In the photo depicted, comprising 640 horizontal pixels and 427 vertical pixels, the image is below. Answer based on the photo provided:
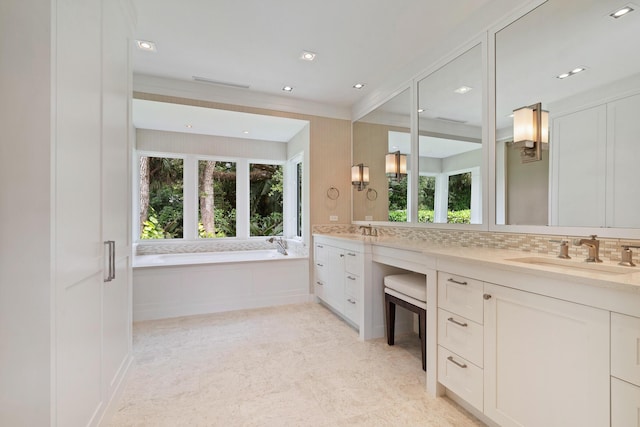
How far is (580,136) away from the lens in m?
1.65

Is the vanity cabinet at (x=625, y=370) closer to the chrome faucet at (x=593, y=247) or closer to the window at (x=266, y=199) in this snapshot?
the chrome faucet at (x=593, y=247)

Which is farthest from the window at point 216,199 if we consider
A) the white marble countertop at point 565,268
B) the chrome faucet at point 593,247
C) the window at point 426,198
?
the chrome faucet at point 593,247

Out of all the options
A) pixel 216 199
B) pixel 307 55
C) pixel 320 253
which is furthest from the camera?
pixel 216 199

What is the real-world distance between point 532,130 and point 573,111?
21 cm

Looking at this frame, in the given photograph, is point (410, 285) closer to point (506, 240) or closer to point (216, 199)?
point (506, 240)

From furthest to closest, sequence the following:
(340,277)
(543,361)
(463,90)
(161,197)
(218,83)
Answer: (161,197), (218,83), (340,277), (463,90), (543,361)

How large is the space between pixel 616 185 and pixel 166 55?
140 inches

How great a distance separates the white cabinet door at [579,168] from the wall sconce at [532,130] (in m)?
0.06

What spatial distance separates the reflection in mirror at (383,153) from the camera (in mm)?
3078

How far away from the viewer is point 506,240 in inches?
79.0

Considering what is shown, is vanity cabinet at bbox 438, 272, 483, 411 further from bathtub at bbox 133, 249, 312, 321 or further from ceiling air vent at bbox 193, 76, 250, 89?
ceiling air vent at bbox 193, 76, 250, 89

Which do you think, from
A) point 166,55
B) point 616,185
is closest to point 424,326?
point 616,185

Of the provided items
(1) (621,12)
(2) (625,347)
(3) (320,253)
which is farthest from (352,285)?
(1) (621,12)

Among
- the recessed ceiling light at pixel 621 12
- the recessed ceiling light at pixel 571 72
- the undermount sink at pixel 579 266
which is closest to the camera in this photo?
the undermount sink at pixel 579 266
